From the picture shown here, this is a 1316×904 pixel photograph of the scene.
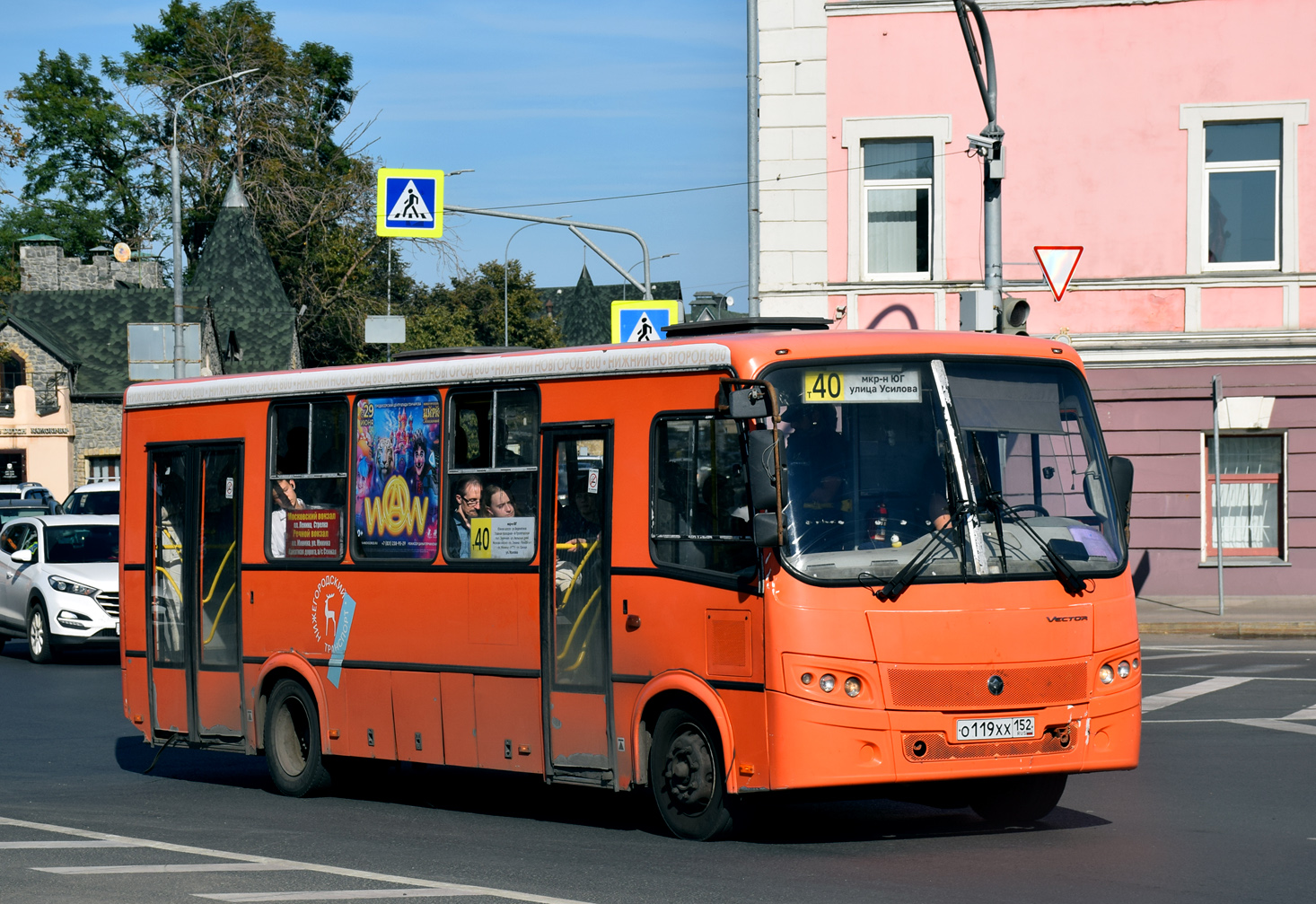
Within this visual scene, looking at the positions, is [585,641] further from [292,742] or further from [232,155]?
[232,155]

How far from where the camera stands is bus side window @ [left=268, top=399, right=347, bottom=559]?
39.5ft

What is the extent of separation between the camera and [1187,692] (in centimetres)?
1695

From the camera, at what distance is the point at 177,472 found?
13438 mm

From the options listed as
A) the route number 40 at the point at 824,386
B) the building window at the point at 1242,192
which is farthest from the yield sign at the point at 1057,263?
the route number 40 at the point at 824,386

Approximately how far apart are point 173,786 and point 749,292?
43.5 ft

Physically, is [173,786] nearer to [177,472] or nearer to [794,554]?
[177,472]

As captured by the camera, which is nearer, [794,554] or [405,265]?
[794,554]

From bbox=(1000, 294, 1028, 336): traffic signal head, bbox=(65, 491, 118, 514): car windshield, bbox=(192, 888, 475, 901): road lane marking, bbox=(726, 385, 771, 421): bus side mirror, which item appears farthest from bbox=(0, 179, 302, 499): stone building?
bbox=(192, 888, 475, 901): road lane marking

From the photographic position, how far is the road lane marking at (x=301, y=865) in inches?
316

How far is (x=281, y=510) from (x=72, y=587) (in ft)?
36.6

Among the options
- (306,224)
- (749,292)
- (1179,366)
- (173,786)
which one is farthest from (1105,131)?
(306,224)

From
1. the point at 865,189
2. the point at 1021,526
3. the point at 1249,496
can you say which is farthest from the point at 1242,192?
the point at 1021,526

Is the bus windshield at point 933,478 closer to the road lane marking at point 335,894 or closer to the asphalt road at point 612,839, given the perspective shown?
the asphalt road at point 612,839

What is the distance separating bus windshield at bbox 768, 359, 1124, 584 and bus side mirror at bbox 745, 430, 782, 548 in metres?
0.17
